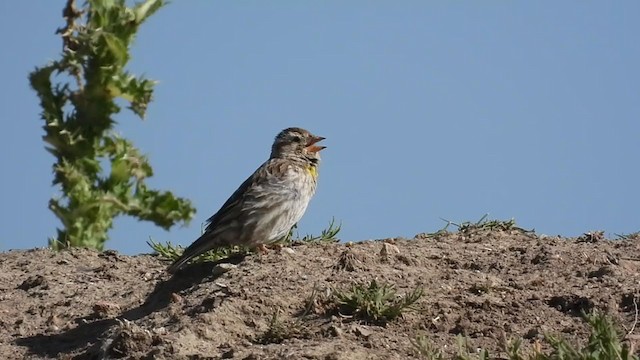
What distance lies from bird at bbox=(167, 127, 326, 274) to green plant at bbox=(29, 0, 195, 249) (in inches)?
40.1

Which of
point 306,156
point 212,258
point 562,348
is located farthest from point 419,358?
point 306,156

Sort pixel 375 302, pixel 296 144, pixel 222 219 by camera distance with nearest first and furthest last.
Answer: pixel 375 302 < pixel 222 219 < pixel 296 144

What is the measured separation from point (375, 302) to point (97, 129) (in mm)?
4605

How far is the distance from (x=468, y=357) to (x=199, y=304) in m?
2.04

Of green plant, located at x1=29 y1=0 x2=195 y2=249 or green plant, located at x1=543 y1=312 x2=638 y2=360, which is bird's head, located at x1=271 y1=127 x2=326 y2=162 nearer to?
green plant, located at x1=29 y1=0 x2=195 y2=249

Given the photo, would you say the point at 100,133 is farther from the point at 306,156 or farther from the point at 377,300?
the point at 377,300

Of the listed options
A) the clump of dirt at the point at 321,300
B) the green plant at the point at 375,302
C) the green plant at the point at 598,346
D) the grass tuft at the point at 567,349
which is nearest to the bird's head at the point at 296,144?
the clump of dirt at the point at 321,300

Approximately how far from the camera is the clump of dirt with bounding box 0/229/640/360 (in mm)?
7145

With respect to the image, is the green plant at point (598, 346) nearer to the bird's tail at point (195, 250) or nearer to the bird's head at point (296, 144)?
the bird's tail at point (195, 250)

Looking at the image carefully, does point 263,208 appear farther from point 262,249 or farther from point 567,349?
point 567,349

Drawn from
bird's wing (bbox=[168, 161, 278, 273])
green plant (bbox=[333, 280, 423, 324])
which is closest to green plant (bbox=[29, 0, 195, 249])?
bird's wing (bbox=[168, 161, 278, 273])

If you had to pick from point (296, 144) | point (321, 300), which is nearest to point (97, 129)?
point (296, 144)

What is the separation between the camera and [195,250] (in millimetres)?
9414

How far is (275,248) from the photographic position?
9.09 m
